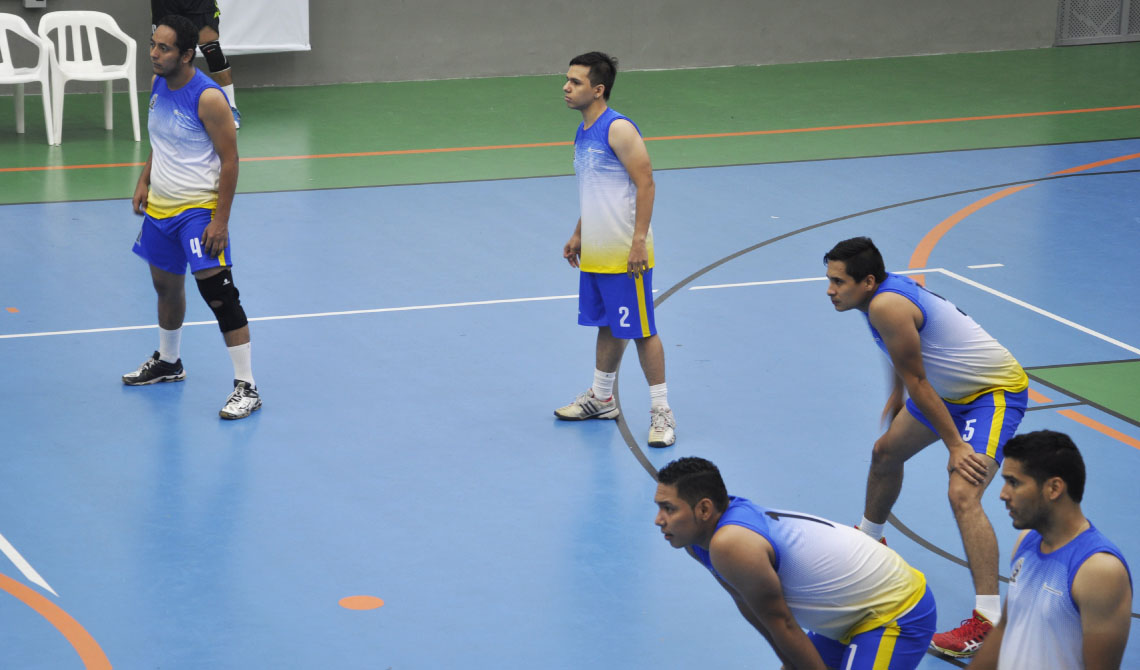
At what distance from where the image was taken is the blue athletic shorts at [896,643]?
14.8 ft

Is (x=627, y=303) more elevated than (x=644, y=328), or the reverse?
(x=627, y=303)

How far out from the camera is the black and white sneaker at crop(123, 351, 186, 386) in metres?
8.45

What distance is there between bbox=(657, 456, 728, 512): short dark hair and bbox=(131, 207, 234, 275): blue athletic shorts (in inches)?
169

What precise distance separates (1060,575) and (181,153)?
5609 millimetres

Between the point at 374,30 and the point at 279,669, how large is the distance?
47.2 ft

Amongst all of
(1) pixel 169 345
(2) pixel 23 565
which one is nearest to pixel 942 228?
(1) pixel 169 345

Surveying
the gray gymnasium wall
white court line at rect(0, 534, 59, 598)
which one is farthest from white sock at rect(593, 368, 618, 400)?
the gray gymnasium wall

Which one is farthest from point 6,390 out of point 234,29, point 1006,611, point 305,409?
point 234,29

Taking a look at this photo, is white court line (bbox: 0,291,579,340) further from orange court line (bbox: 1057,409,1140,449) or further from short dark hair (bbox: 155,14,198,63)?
orange court line (bbox: 1057,409,1140,449)

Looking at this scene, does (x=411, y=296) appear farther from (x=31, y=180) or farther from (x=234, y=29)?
(x=234, y=29)

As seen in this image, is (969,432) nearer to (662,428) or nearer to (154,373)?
(662,428)

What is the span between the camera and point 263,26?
17203 millimetres

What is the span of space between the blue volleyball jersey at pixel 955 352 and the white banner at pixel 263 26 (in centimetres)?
1315

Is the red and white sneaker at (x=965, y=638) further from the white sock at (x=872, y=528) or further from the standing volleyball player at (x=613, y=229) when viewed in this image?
the standing volleyball player at (x=613, y=229)
